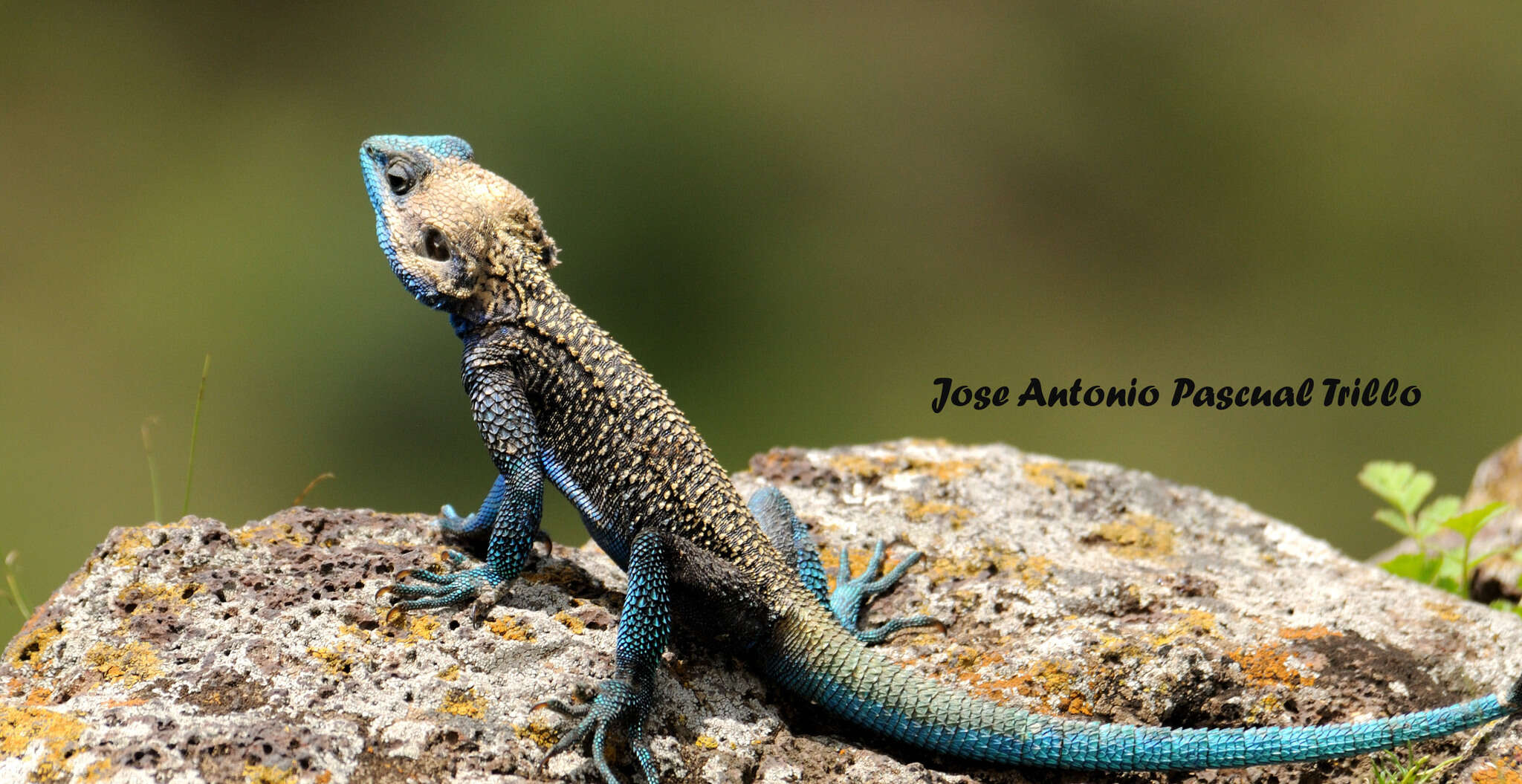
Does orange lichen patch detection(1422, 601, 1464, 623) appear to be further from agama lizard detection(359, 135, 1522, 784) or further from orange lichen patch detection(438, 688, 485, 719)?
orange lichen patch detection(438, 688, 485, 719)

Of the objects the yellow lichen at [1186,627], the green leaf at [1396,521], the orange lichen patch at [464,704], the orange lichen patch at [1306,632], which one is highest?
the green leaf at [1396,521]

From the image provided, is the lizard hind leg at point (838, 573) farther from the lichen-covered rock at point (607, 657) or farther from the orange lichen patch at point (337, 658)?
the orange lichen patch at point (337, 658)

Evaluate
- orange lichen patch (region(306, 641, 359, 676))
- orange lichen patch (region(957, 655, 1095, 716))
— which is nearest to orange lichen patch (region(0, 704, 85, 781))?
orange lichen patch (region(306, 641, 359, 676))

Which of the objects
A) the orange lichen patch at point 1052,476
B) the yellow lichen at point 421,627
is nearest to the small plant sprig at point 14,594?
the yellow lichen at point 421,627

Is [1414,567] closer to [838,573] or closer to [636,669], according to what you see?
[838,573]

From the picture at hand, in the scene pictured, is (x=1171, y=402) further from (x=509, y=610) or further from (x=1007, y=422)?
(x=509, y=610)

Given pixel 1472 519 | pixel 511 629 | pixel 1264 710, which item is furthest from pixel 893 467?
pixel 1472 519
